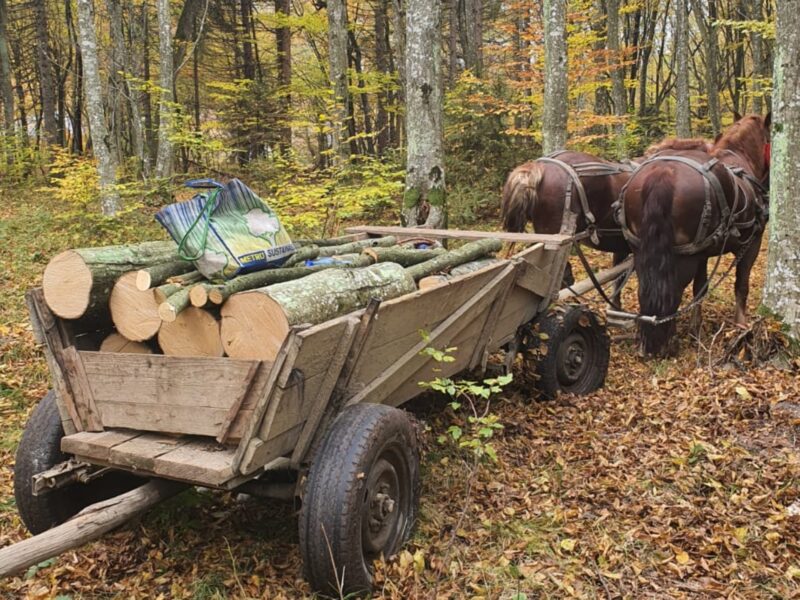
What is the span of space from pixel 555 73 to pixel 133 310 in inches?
319

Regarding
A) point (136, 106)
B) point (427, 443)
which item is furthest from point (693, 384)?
point (136, 106)

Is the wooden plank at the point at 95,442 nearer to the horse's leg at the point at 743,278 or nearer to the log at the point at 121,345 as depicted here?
the log at the point at 121,345

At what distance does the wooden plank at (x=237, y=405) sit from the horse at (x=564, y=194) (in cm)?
535

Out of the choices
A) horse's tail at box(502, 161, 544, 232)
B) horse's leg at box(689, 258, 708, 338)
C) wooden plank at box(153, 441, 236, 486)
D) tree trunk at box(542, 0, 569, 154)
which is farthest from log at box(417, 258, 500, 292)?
tree trunk at box(542, 0, 569, 154)

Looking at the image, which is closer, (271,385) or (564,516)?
(271,385)

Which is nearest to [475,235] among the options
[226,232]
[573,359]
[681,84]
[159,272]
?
[573,359]

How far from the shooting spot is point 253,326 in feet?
9.78

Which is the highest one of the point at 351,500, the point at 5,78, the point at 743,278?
the point at 5,78

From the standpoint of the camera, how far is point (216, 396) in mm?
2869

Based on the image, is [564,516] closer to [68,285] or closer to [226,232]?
[226,232]

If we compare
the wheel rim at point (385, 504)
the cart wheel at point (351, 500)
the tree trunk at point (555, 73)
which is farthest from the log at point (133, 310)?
the tree trunk at point (555, 73)

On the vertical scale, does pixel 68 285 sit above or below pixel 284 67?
below

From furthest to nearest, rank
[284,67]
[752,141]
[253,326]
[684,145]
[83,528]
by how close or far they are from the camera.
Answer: [284,67]
[752,141]
[684,145]
[253,326]
[83,528]

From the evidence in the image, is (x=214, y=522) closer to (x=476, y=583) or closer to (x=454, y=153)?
(x=476, y=583)
